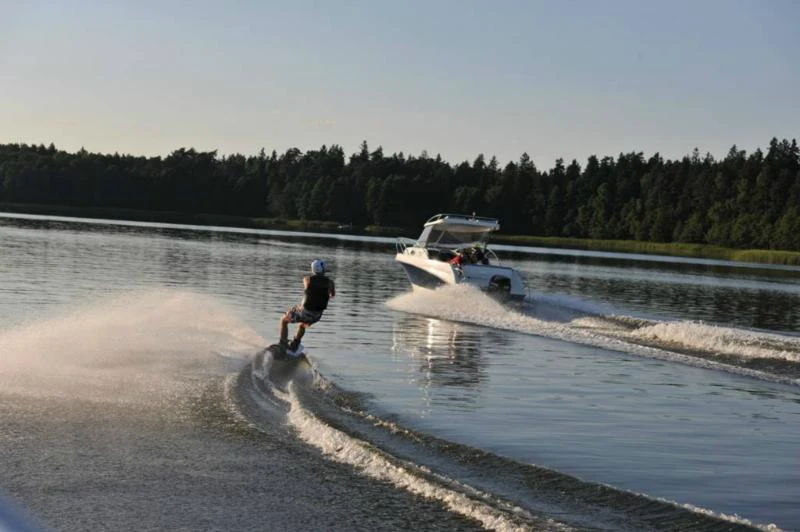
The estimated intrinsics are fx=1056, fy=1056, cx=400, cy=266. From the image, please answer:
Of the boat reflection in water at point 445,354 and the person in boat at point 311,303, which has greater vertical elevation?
the person in boat at point 311,303

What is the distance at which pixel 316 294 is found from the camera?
18.5 metres

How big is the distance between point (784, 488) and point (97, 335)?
Answer: 1212cm

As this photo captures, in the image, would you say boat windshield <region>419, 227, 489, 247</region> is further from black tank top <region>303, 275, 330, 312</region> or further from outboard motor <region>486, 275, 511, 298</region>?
black tank top <region>303, 275, 330, 312</region>

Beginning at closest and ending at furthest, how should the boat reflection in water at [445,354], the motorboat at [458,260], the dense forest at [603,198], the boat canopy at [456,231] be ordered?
the boat reflection in water at [445,354] < the motorboat at [458,260] < the boat canopy at [456,231] < the dense forest at [603,198]

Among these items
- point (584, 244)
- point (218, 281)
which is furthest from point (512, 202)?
point (218, 281)

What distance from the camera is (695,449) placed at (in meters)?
12.6

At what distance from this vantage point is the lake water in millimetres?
8812

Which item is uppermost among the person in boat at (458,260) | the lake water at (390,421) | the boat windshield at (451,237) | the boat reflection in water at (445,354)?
the boat windshield at (451,237)

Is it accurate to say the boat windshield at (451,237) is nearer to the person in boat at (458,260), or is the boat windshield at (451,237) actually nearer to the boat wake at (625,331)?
the person in boat at (458,260)

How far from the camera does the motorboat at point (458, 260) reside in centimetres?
3253

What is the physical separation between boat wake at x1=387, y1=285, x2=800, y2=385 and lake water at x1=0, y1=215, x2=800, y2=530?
0.34ft

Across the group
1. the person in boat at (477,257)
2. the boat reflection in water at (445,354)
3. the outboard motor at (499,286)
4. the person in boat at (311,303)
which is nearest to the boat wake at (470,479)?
the boat reflection in water at (445,354)

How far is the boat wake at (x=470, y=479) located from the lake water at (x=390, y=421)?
1.3 inches

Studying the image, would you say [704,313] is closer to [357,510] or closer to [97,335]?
[97,335]
